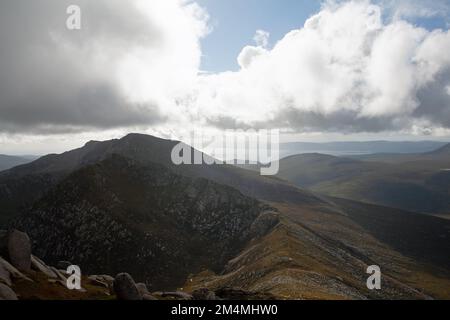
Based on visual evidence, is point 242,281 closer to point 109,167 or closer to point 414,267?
point 109,167

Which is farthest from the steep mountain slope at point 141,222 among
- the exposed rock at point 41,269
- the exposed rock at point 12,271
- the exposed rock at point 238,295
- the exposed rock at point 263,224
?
the exposed rock at point 12,271

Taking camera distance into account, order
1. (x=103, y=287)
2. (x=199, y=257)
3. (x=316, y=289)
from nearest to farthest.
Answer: (x=103, y=287), (x=316, y=289), (x=199, y=257)

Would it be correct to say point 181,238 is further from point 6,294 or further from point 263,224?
point 6,294

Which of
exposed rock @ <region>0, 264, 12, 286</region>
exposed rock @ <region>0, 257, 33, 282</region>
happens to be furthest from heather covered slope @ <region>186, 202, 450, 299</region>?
exposed rock @ <region>0, 264, 12, 286</region>

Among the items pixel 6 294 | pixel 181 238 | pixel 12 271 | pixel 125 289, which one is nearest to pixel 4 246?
pixel 12 271
